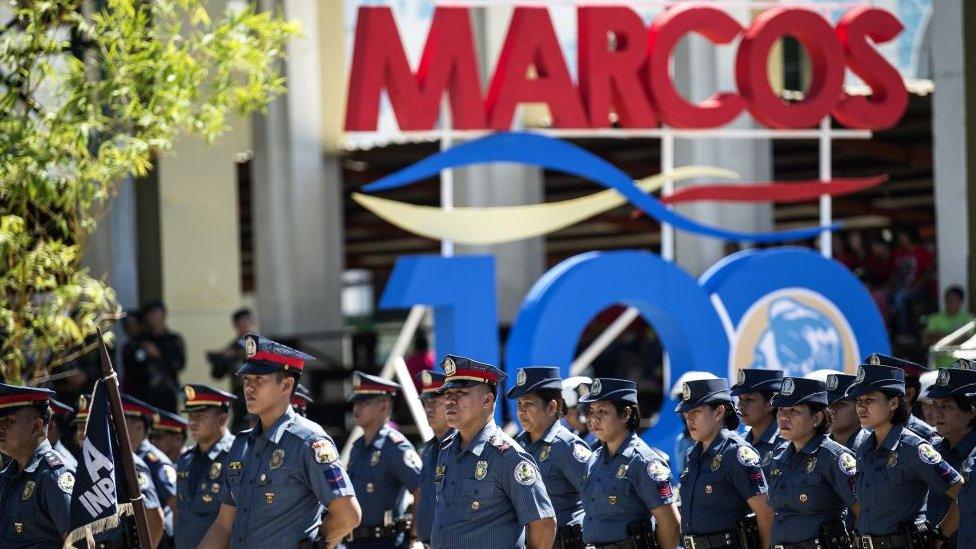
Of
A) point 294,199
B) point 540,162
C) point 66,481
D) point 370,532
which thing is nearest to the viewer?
point 66,481

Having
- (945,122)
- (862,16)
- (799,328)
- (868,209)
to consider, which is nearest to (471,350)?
(799,328)

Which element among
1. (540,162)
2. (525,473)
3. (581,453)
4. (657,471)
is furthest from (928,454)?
(540,162)

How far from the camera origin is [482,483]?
783 cm

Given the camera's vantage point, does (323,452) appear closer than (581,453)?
Yes

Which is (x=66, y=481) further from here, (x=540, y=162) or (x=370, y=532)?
(x=540, y=162)

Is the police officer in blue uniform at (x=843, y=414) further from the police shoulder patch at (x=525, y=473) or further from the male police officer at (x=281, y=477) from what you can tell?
the male police officer at (x=281, y=477)

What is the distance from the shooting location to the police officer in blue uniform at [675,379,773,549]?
9.09 metres

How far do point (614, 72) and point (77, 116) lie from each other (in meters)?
6.34

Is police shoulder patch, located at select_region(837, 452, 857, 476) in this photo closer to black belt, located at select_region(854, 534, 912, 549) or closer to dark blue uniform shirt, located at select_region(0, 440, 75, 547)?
black belt, located at select_region(854, 534, 912, 549)

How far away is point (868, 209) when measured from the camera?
2827 centimetres

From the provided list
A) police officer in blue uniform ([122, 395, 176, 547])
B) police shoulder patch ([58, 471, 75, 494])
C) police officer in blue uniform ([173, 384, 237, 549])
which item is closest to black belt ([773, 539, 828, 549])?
police officer in blue uniform ([173, 384, 237, 549])

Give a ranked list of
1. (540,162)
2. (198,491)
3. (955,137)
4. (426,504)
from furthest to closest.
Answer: (955,137) → (540,162) → (198,491) → (426,504)

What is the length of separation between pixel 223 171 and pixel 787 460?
12.3m

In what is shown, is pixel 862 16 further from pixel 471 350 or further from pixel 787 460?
pixel 787 460
